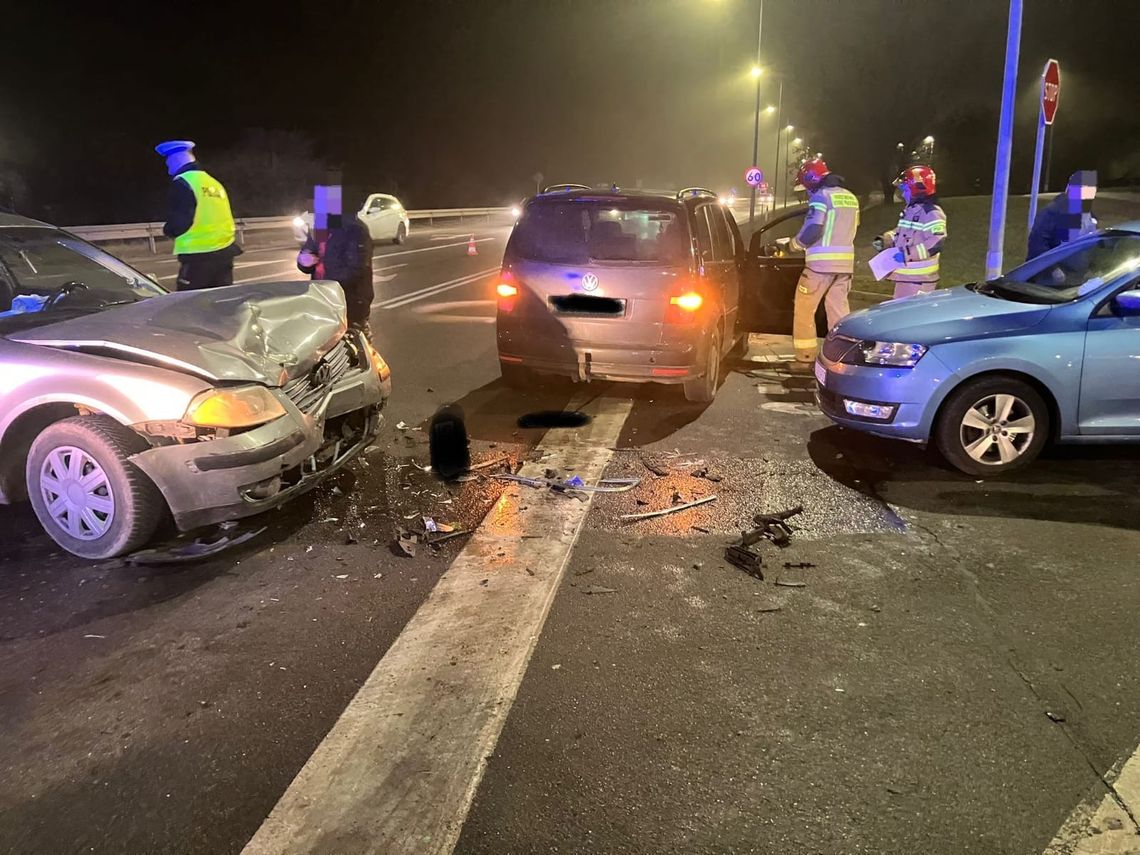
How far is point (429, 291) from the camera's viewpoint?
1452 centimetres

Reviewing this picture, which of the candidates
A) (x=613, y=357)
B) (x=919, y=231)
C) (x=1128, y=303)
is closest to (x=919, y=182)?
(x=919, y=231)

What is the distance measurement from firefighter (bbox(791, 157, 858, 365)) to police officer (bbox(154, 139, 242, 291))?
5.18m

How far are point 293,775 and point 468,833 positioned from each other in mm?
621

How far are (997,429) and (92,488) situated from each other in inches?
197

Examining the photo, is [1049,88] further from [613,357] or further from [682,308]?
[613,357]

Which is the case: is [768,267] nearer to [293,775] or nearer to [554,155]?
[293,775]

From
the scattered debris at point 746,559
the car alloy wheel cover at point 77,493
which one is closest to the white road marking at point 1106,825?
the scattered debris at point 746,559

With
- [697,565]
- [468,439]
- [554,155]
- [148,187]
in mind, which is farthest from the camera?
[554,155]

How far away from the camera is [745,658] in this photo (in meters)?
3.28

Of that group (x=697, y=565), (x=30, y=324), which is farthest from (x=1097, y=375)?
(x=30, y=324)

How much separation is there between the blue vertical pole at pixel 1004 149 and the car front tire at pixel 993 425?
515 cm

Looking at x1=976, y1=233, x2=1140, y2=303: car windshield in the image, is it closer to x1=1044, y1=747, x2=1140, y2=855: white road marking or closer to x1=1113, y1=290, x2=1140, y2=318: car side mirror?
x1=1113, y1=290, x2=1140, y2=318: car side mirror

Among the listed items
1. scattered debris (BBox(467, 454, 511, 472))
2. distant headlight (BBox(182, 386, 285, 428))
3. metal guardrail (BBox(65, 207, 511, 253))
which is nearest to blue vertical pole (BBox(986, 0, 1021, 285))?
scattered debris (BBox(467, 454, 511, 472))

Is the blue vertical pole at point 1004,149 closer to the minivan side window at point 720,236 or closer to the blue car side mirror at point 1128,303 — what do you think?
the minivan side window at point 720,236
